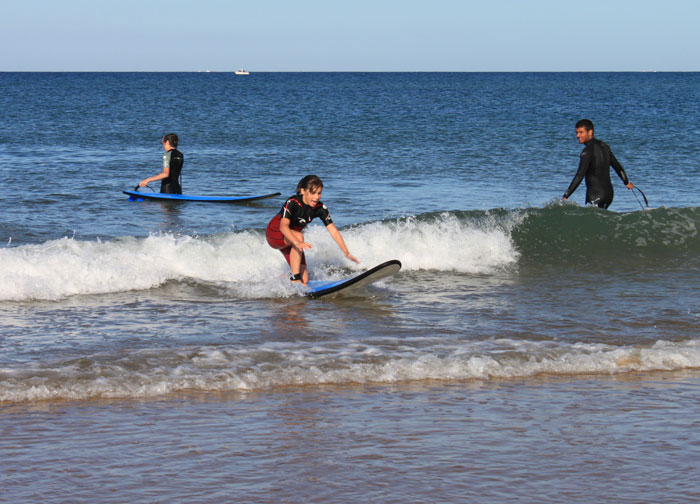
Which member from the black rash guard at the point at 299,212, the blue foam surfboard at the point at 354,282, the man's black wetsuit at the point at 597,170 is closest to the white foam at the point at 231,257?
the blue foam surfboard at the point at 354,282

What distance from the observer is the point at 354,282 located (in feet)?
30.8

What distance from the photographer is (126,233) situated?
14.1 meters

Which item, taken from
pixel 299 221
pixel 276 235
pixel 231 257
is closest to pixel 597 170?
pixel 299 221

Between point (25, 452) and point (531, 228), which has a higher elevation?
point (531, 228)

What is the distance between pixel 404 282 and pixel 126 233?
213 inches

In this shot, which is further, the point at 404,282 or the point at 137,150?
the point at 137,150

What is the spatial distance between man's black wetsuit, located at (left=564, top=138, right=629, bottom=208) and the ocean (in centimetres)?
103

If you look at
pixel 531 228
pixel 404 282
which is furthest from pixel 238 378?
pixel 531 228

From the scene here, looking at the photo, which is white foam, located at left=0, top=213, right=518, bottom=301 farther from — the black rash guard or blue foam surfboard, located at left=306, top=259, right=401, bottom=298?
the black rash guard

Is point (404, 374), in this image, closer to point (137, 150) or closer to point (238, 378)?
point (238, 378)

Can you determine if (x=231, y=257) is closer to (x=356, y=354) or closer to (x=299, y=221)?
(x=299, y=221)

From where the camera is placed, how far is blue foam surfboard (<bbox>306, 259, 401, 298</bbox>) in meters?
9.34

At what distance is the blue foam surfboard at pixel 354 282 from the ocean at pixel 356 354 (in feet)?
0.51

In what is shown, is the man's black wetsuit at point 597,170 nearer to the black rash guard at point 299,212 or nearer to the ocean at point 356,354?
the ocean at point 356,354
